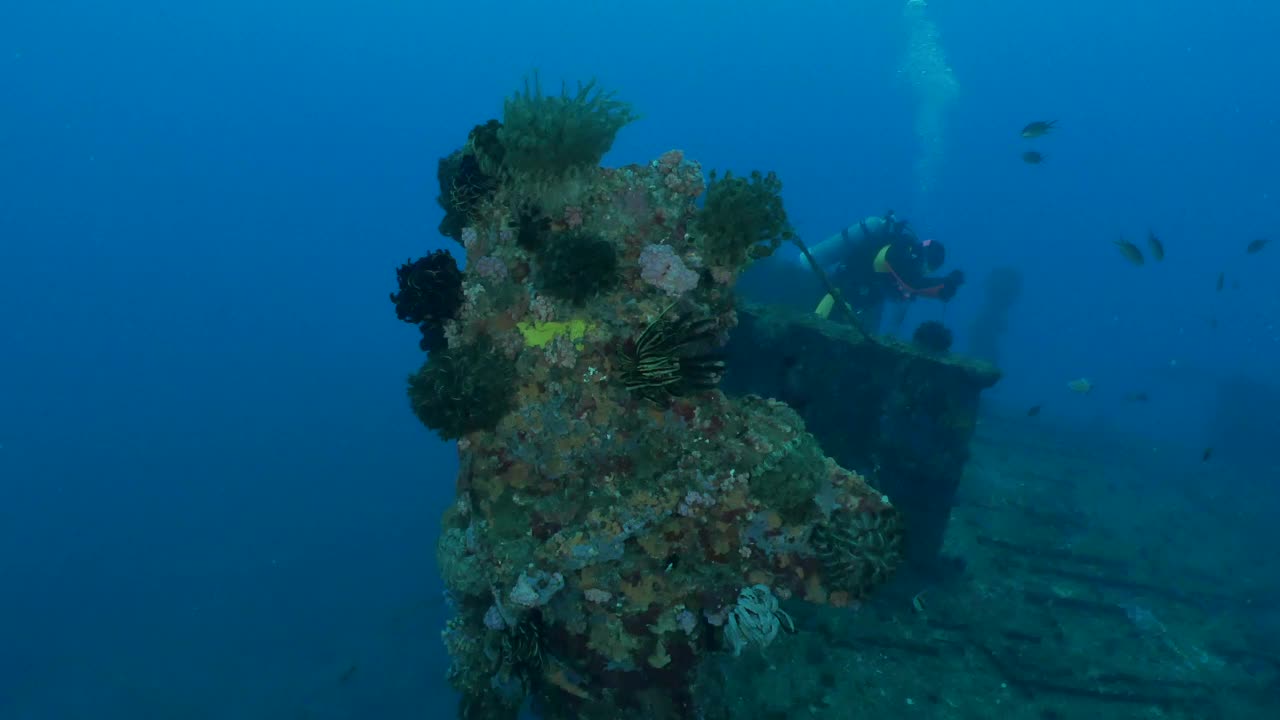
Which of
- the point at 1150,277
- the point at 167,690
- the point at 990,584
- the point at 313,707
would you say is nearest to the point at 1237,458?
the point at 990,584

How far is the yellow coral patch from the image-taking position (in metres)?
6.30

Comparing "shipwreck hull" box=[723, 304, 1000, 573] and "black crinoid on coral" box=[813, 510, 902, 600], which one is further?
"shipwreck hull" box=[723, 304, 1000, 573]

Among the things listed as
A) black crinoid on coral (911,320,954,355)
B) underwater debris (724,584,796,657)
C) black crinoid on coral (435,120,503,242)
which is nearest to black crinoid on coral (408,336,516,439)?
black crinoid on coral (435,120,503,242)

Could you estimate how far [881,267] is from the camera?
15062 mm

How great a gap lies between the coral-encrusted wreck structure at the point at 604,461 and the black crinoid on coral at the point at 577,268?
0.07 ft

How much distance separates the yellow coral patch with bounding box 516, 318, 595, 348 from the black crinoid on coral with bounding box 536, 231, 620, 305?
A: 0.84 ft

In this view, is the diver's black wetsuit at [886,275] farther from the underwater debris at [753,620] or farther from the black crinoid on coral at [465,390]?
the black crinoid on coral at [465,390]

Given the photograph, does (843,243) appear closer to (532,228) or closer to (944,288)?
(944,288)

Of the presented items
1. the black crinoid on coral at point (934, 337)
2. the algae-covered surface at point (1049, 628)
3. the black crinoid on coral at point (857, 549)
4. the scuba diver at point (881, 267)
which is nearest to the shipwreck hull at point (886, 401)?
the black crinoid on coral at point (934, 337)

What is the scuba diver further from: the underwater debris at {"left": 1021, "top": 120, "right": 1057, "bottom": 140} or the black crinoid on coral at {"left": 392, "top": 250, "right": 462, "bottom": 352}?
the black crinoid on coral at {"left": 392, "top": 250, "right": 462, "bottom": 352}

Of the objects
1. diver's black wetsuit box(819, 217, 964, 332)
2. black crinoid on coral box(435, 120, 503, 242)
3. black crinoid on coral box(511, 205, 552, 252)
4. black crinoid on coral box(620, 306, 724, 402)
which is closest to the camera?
black crinoid on coral box(620, 306, 724, 402)

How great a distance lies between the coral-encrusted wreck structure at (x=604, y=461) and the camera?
6.09m

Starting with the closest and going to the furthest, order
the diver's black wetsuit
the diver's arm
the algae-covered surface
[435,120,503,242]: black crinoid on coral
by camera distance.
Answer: [435,120,503,242]: black crinoid on coral < the algae-covered surface < the diver's arm < the diver's black wetsuit

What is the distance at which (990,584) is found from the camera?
40.3 feet
